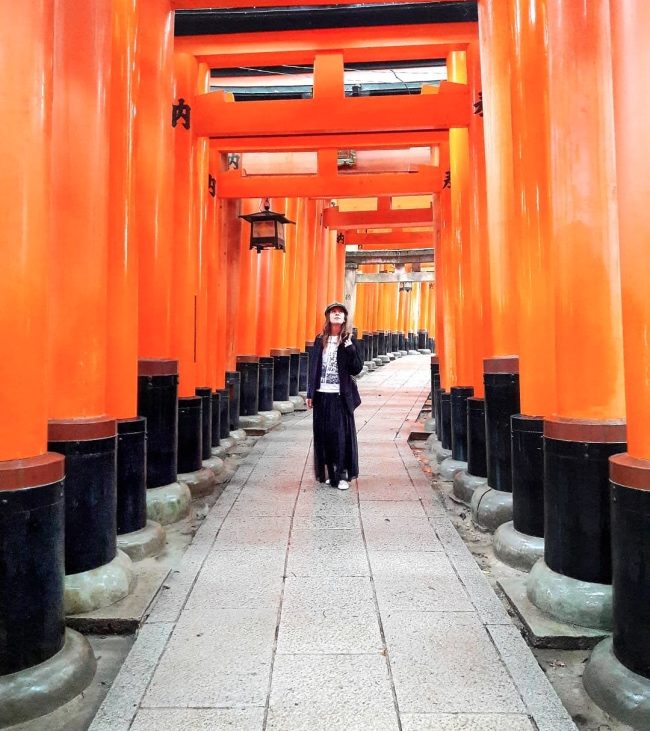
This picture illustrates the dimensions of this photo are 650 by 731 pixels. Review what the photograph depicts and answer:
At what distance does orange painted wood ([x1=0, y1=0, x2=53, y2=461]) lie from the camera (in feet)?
7.89

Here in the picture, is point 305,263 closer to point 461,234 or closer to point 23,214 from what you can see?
point 461,234

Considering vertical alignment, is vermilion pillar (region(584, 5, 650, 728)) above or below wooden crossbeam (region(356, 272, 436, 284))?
below

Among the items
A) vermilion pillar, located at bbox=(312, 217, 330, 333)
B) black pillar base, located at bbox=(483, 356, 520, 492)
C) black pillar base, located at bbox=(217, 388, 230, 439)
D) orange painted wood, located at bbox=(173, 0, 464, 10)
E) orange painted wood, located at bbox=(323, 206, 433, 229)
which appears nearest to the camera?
black pillar base, located at bbox=(483, 356, 520, 492)

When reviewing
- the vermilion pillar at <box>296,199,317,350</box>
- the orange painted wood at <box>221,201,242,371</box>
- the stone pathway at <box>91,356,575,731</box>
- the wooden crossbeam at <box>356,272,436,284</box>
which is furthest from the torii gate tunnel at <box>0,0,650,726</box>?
the wooden crossbeam at <box>356,272,436,284</box>

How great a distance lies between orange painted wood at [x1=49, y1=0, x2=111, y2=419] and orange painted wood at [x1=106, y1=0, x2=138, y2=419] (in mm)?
415

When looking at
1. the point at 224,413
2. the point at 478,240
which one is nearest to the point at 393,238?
the point at 224,413

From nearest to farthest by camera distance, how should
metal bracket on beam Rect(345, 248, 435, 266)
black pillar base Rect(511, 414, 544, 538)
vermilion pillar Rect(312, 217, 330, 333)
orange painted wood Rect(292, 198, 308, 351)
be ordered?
black pillar base Rect(511, 414, 544, 538) < orange painted wood Rect(292, 198, 308, 351) < vermilion pillar Rect(312, 217, 330, 333) < metal bracket on beam Rect(345, 248, 435, 266)

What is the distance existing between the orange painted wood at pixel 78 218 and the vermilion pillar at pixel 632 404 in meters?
2.54

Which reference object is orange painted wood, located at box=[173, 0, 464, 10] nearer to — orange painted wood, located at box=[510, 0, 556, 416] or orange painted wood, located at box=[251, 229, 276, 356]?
orange painted wood, located at box=[510, 0, 556, 416]

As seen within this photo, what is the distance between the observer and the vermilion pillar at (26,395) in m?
2.37

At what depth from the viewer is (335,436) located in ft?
18.9

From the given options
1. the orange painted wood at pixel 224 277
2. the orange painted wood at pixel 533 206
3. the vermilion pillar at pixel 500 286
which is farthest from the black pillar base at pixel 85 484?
the orange painted wood at pixel 224 277

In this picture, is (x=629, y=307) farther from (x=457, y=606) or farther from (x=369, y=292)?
(x=369, y=292)

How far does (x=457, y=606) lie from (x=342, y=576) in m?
0.70
